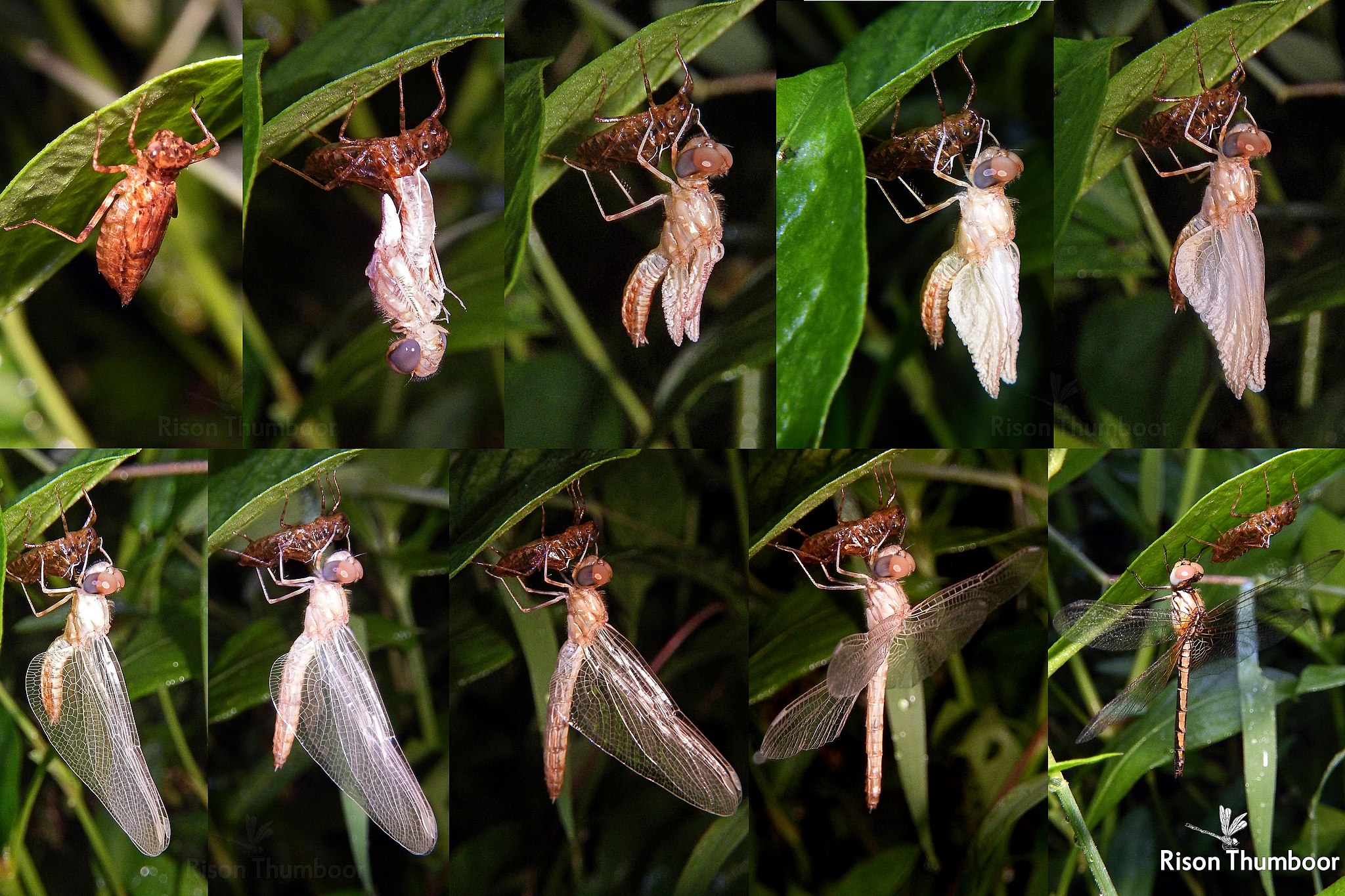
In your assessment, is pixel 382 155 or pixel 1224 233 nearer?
pixel 382 155

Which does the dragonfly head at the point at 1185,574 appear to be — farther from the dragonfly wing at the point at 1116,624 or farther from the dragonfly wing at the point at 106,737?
the dragonfly wing at the point at 106,737

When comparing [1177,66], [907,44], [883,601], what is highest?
[907,44]

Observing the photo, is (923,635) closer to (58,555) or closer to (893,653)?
(893,653)

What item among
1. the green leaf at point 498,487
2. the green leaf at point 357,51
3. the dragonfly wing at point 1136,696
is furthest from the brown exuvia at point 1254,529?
the green leaf at point 357,51

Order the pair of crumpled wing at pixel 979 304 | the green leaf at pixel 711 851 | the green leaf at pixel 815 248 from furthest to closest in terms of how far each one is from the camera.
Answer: the green leaf at pixel 711 851 < the pair of crumpled wing at pixel 979 304 < the green leaf at pixel 815 248

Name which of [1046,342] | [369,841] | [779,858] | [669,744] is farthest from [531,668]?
[1046,342]

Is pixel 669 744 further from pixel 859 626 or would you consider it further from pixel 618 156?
pixel 618 156

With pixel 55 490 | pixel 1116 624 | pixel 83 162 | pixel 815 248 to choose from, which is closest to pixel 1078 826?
pixel 1116 624
